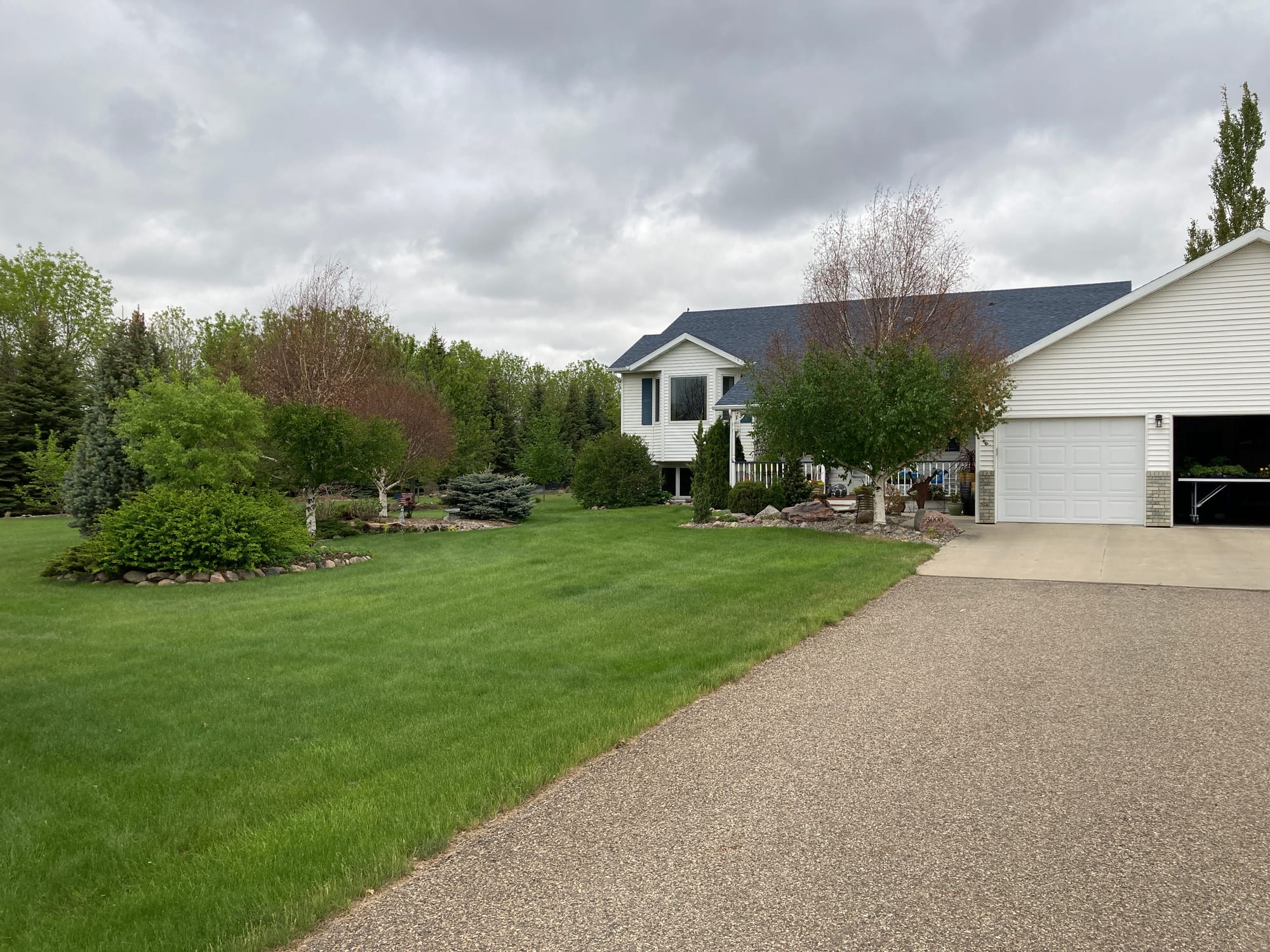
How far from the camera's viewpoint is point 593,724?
542cm

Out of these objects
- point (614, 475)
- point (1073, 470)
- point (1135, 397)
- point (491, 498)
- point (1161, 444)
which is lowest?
point (491, 498)

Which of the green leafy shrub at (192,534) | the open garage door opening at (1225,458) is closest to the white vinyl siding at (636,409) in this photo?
the open garage door opening at (1225,458)

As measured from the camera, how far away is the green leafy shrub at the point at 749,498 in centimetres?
2066

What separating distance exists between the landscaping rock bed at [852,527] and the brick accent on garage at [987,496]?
149 centimetres

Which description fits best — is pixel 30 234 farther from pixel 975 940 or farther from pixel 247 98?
pixel 975 940

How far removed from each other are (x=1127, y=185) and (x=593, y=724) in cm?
2045

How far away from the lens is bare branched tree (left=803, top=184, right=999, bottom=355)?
20375mm

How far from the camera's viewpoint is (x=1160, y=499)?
16.9 m

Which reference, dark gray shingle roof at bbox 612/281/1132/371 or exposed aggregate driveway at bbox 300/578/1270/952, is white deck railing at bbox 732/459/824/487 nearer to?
dark gray shingle roof at bbox 612/281/1132/371

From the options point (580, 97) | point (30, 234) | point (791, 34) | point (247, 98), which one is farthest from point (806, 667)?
point (30, 234)

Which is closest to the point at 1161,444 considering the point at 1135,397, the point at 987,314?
the point at 1135,397

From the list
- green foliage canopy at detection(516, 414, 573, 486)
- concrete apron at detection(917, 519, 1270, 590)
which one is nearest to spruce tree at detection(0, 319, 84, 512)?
green foliage canopy at detection(516, 414, 573, 486)

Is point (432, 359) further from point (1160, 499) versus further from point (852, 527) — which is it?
point (1160, 499)

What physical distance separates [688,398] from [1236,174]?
19.3m
